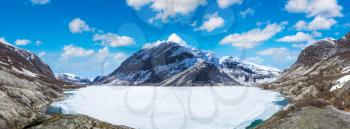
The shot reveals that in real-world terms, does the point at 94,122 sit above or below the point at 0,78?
below

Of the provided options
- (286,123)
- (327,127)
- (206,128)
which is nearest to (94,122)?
(286,123)

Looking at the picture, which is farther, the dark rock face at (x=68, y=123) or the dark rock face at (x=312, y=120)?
the dark rock face at (x=312, y=120)

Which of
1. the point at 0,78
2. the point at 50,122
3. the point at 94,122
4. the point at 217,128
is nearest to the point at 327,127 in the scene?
the point at 94,122

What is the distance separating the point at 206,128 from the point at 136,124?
43.7ft

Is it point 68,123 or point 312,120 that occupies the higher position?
point 68,123

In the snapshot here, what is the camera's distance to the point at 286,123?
41938mm

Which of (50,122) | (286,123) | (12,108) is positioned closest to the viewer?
(50,122)

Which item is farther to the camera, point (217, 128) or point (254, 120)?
point (254, 120)

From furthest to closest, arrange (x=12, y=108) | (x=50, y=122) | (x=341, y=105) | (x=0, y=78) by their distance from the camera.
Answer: (x=0, y=78)
(x=12, y=108)
(x=341, y=105)
(x=50, y=122)

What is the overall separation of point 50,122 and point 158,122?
43919mm

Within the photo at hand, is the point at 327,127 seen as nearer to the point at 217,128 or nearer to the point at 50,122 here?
the point at 50,122

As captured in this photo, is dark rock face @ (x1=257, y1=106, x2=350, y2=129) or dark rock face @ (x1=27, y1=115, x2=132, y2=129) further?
dark rock face @ (x1=257, y1=106, x2=350, y2=129)

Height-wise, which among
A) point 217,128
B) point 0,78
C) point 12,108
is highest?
point 0,78

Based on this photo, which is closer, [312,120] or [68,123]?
[68,123]
